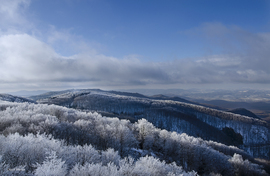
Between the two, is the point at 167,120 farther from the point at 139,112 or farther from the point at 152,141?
the point at 152,141

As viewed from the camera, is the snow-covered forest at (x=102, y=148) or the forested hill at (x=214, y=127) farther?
the forested hill at (x=214, y=127)

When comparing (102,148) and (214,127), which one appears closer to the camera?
(102,148)

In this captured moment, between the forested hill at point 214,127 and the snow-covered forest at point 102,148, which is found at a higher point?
the snow-covered forest at point 102,148

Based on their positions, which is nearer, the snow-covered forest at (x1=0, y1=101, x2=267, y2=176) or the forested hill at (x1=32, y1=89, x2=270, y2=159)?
the snow-covered forest at (x1=0, y1=101, x2=267, y2=176)

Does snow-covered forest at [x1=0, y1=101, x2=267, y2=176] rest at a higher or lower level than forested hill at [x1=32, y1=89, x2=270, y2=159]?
higher

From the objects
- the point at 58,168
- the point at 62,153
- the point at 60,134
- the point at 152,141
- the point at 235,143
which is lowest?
the point at 235,143

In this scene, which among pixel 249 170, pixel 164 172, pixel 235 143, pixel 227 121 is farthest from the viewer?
pixel 227 121

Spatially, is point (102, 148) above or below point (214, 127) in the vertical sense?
above

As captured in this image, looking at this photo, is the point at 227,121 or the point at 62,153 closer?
the point at 62,153

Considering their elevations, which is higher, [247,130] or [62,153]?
[62,153]

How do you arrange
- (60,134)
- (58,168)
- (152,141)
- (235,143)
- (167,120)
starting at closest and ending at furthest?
(58,168) < (60,134) < (152,141) < (235,143) < (167,120)

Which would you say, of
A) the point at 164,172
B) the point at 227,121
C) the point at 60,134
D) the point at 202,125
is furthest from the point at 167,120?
the point at 164,172
